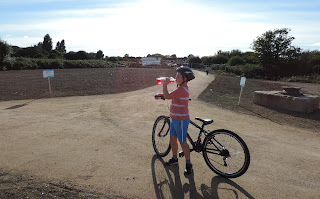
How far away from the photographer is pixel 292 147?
5.47 meters

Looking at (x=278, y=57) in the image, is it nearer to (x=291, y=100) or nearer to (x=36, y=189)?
(x=291, y=100)

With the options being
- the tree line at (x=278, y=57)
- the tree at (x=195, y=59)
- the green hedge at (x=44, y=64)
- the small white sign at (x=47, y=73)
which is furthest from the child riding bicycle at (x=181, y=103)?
the tree at (x=195, y=59)

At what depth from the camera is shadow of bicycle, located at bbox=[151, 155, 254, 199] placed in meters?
3.23

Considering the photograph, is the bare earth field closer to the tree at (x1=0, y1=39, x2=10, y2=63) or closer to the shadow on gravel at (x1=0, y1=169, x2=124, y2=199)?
the shadow on gravel at (x1=0, y1=169, x2=124, y2=199)

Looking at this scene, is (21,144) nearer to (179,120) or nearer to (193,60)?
(179,120)

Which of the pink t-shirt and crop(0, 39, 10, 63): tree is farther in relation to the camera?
crop(0, 39, 10, 63): tree

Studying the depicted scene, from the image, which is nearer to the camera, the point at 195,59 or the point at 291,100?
the point at 291,100

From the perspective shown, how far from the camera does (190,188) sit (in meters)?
3.40

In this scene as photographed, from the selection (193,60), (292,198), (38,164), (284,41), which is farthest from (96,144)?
(193,60)

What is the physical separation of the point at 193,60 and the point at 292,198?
2735 inches

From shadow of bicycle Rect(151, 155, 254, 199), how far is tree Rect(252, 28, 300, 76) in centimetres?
3111

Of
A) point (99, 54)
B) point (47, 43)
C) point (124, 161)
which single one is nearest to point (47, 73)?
point (124, 161)

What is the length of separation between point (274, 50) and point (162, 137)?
107 feet

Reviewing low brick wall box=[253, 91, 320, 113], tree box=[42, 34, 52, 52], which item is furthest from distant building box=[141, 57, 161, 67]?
low brick wall box=[253, 91, 320, 113]
